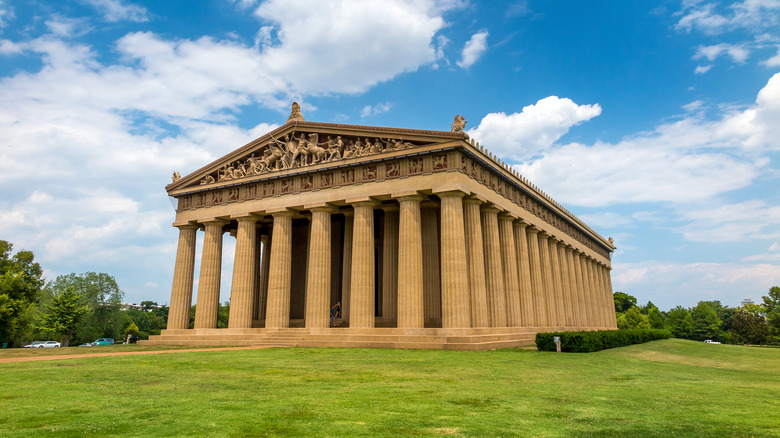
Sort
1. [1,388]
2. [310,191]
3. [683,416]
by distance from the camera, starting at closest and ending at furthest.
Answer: [683,416] < [1,388] < [310,191]

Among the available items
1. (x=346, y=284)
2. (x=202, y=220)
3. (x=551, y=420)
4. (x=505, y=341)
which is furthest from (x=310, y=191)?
(x=551, y=420)

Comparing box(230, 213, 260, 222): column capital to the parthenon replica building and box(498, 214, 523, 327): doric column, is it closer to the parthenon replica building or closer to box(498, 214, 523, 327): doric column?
the parthenon replica building

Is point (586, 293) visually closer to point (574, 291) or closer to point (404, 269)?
point (574, 291)

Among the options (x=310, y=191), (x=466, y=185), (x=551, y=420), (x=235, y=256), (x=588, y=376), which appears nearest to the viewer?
(x=551, y=420)

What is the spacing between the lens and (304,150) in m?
38.5

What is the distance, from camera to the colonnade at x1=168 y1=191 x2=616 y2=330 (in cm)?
3143

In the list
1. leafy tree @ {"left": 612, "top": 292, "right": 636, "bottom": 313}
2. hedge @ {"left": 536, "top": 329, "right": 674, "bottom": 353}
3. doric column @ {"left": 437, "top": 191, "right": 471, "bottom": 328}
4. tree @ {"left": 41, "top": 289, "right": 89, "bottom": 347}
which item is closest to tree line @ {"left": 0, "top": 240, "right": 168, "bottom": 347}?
tree @ {"left": 41, "top": 289, "right": 89, "bottom": 347}

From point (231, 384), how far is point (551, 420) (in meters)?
8.81

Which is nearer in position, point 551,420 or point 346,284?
point 551,420

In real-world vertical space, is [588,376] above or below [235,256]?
below

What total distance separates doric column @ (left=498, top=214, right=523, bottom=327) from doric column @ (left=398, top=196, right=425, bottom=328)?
9.55m

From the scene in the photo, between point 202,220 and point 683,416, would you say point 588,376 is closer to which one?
point 683,416

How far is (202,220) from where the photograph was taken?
140 feet

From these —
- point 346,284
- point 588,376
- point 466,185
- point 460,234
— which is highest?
point 466,185
